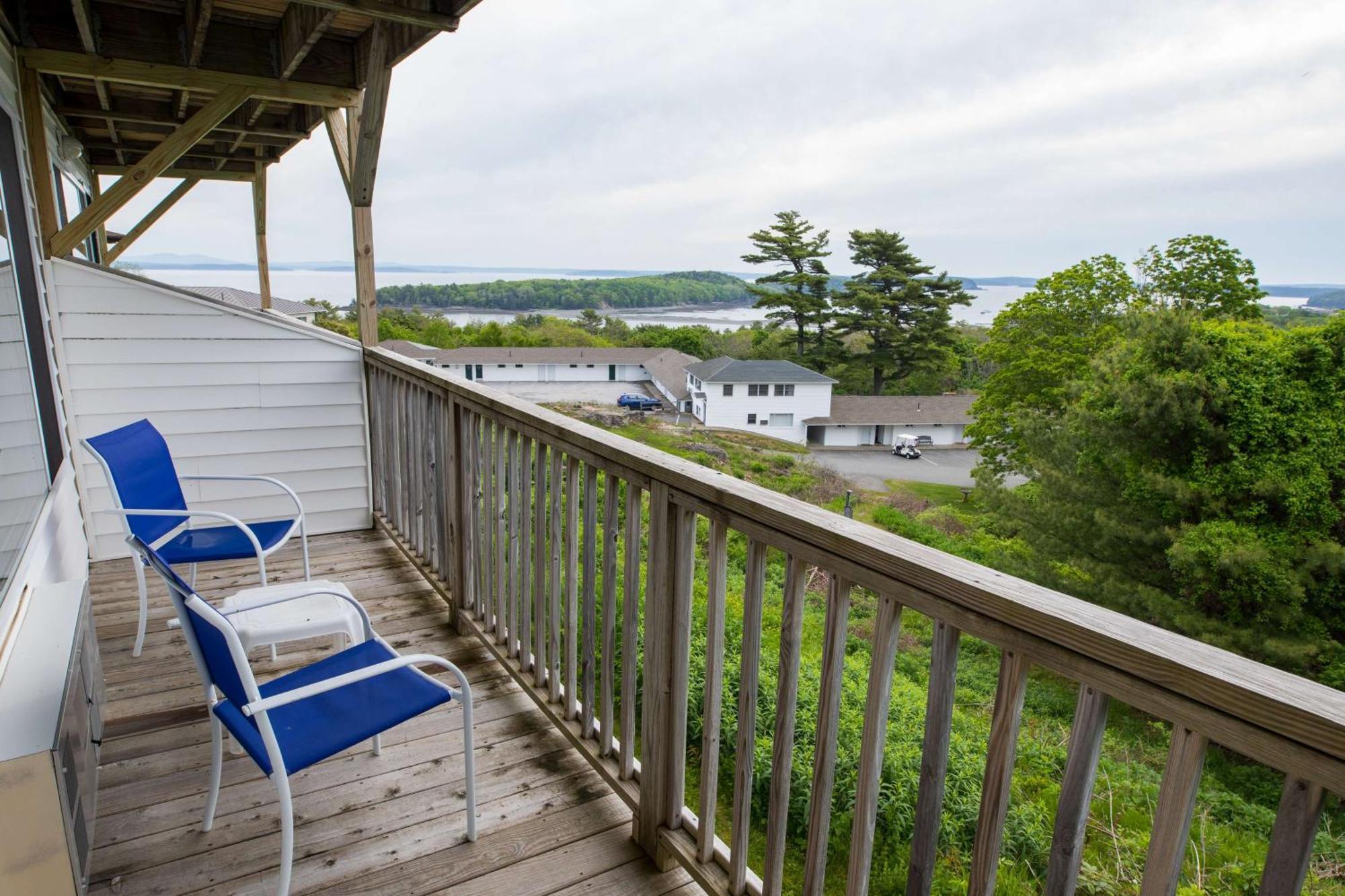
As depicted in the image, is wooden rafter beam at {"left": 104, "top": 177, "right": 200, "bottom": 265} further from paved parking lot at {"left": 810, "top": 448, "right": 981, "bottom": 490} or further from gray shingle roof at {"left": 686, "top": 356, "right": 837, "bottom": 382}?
paved parking lot at {"left": 810, "top": 448, "right": 981, "bottom": 490}

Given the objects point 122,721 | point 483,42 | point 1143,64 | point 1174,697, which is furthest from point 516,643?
point 1143,64

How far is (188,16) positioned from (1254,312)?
22.0 meters

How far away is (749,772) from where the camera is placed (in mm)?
1485

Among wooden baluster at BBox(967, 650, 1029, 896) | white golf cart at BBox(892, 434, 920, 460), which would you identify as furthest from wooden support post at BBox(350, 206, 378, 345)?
white golf cart at BBox(892, 434, 920, 460)

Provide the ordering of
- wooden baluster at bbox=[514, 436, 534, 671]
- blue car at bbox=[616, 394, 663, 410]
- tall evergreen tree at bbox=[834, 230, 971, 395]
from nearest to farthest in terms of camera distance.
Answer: wooden baluster at bbox=[514, 436, 534, 671], blue car at bbox=[616, 394, 663, 410], tall evergreen tree at bbox=[834, 230, 971, 395]

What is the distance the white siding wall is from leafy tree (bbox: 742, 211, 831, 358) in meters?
5.48

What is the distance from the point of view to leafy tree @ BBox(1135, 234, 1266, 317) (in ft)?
61.7

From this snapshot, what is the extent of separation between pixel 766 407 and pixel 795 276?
31.1 ft

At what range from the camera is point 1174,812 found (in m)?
0.75

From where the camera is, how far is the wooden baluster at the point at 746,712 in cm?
136

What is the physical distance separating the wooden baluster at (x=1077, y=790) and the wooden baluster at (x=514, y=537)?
178cm

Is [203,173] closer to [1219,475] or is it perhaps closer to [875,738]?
[875,738]

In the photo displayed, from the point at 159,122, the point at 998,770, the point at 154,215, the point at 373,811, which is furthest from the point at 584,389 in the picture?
the point at 998,770

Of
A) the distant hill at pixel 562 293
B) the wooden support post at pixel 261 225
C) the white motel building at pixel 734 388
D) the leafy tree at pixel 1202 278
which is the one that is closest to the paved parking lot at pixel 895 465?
the white motel building at pixel 734 388
